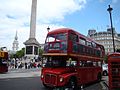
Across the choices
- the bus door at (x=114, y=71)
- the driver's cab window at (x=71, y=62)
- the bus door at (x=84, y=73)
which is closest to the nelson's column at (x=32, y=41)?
the bus door at (x=84, y=73)

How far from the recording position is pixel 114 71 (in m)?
11.4

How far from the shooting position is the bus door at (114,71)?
442 inches

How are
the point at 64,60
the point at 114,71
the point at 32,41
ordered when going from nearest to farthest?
1. the point at 114,71
2. the point at 64,60
3. the point at 32,41

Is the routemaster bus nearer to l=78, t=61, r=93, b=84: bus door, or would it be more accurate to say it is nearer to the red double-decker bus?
l=78, t=61, r=93, b=84: bus door

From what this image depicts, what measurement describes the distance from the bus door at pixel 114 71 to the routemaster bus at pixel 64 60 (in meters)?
3.33

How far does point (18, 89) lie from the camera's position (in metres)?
14.8

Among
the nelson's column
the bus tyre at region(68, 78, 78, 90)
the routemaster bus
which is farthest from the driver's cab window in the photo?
the nelson's column

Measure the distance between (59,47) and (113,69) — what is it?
14.2ft

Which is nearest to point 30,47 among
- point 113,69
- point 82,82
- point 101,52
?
point 101,52

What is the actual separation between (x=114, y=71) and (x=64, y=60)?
4320 millimetres

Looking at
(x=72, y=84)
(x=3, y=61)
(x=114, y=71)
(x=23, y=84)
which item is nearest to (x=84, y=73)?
(x=72, y=84)

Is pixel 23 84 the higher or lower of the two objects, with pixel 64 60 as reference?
lower

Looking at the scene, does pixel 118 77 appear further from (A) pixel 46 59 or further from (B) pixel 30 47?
(B) pixel 30 47

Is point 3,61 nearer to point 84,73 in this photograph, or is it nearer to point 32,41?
point 84,73
